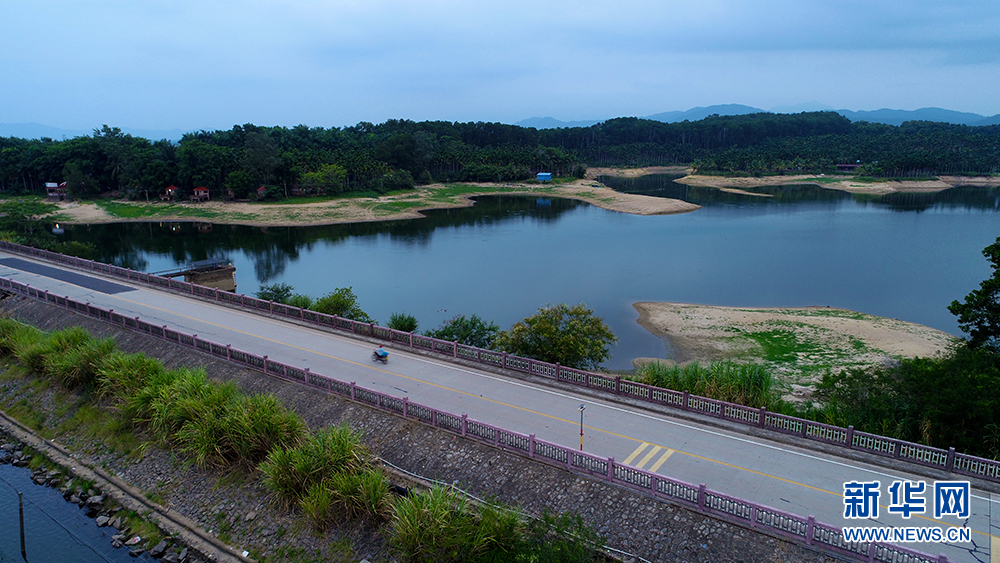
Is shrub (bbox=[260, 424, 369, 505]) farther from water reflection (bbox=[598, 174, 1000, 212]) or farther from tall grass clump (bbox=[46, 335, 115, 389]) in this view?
water reflection (bbox=[598, 174, 1000, 212])

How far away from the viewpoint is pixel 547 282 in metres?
59.8

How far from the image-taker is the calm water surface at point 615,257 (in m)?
52.9

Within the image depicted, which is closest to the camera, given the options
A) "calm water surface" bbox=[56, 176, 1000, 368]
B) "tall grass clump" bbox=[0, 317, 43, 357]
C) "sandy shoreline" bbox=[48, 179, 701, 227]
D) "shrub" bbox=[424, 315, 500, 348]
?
"tall grass clump" bbox=[0, 317, 43, 357]

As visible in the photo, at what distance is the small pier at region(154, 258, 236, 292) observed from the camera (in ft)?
164

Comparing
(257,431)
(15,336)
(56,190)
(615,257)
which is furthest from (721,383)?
(56,190)

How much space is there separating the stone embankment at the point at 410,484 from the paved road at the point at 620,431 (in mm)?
1640

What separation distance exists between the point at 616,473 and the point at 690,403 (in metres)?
5.46

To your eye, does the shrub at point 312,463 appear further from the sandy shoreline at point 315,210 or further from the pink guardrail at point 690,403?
the sandy shoreline at point 315,210

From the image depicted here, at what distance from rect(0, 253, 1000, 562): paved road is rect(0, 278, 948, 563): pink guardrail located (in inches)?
45.9

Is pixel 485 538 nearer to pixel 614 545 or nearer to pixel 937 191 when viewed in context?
pixel 614 545

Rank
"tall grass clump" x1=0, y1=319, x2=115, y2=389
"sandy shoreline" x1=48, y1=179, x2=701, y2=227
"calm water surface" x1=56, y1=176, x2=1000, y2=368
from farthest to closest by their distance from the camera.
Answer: "sandy shoreline" x1=48, y1=179, x2=701, y2=227, "calm water surface" x1=56, y1=176, x2=1000, y2=368, "tall grass clump" x1=0, y1=319, x2=115, y2=389

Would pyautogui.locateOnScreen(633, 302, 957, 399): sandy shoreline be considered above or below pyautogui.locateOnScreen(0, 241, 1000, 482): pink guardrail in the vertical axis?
below
